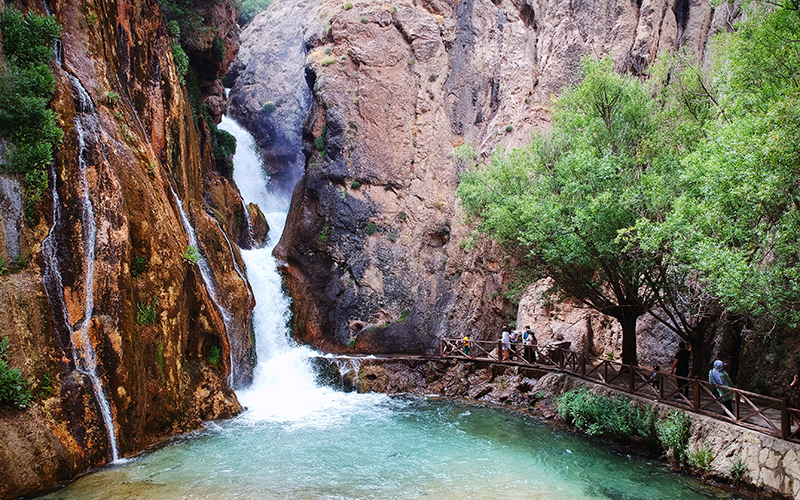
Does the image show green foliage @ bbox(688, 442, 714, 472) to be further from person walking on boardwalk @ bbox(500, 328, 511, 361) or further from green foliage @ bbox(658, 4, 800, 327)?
person walking on boardwalk @ bbox(500, 328, 511, 361)

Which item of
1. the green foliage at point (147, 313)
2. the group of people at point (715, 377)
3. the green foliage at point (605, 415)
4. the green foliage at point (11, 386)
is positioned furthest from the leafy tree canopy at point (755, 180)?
the green foliage at point (11, 386)

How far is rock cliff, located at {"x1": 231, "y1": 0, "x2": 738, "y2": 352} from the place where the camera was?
24.6 metres

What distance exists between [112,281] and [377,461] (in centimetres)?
812

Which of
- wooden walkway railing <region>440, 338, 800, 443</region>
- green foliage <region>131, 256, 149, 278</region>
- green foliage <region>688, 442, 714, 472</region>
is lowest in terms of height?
green foliage <region>688, 442, 714, 472</region>

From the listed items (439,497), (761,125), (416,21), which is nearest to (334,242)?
(416,21)

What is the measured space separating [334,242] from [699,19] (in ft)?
68.0

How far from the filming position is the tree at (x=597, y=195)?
44.8ft

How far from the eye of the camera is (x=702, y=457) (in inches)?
443

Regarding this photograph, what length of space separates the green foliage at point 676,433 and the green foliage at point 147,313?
1384 cm

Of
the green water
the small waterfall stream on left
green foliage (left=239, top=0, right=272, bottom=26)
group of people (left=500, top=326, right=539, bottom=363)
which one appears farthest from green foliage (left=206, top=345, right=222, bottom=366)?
green foliage (left=239, top=0, right=272, bottom=26)

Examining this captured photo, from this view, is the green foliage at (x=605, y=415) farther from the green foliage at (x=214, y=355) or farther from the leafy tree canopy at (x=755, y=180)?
the green foliage at (x=214, y=355)

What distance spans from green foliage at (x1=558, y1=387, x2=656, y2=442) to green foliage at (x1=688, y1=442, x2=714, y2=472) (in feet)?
4.63

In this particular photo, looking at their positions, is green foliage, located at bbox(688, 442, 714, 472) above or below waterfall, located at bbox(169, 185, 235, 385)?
below

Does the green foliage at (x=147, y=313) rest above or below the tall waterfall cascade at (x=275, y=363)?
above
